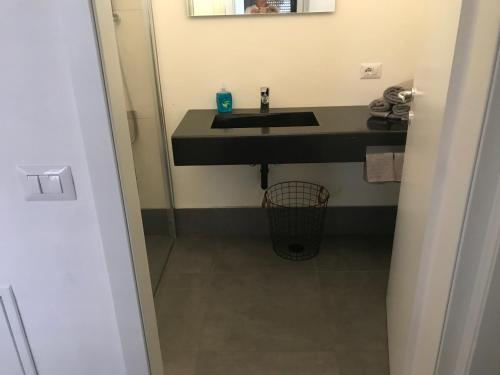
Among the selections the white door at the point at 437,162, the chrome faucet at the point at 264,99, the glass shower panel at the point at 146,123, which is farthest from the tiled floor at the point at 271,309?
the chrome faucet at the point at 264,99

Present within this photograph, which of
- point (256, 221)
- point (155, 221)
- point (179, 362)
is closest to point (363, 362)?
point (179, 362)

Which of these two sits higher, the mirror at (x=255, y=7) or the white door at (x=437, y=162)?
the mirror at (x=255, y=7)

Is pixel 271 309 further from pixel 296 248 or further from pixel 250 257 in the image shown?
pixel 296 248

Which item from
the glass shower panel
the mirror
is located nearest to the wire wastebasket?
the glass shower panel

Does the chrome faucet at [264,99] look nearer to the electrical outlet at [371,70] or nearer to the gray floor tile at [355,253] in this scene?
the electrical outlet at [371,70]

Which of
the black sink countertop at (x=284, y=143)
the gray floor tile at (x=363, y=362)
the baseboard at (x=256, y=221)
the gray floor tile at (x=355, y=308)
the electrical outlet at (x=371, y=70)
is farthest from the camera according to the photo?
the baseboard at (x=256, y=221)

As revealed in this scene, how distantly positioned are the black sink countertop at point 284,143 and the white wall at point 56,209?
43.2 inches

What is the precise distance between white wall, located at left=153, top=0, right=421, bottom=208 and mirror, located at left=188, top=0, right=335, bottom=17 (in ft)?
0.12

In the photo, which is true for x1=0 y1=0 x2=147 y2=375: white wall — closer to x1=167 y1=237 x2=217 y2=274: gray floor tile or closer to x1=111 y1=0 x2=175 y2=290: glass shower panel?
x1=111 y1=0 x2=175 y2=290: glass shower panel

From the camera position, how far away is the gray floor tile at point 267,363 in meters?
1.85

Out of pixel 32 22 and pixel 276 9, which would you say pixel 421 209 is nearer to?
pixel 32 22

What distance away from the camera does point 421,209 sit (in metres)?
1.37

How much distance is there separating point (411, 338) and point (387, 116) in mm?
1220

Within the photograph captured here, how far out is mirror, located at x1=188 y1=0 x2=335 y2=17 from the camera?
236 cm
